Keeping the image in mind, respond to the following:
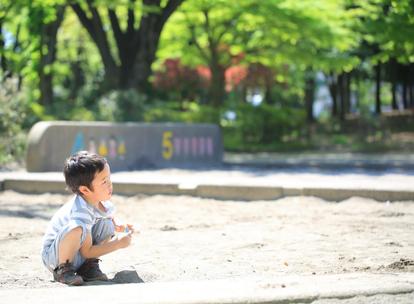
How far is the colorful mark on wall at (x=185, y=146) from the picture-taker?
1463cm

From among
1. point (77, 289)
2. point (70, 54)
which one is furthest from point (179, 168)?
point (70, 54)

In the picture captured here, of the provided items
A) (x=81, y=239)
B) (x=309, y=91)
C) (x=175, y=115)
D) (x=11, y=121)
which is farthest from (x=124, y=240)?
(x=309, y=91)

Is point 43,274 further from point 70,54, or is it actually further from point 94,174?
point 70,54

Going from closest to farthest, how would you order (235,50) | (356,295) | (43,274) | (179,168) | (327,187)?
(356,295) < (43,274) < (327,187) < (179,168) < (235,50)

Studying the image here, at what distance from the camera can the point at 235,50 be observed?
25.1 metres

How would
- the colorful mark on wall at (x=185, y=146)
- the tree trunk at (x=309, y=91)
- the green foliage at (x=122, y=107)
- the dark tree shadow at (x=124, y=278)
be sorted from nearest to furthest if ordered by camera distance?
1. the dark tree shadow at (x=124, y=278)
2. the colorful mark on wall at (x=185, y=146)
3. the green foliage at (x=122, y=107)
4. the tree trunk at (x=309, y=91)

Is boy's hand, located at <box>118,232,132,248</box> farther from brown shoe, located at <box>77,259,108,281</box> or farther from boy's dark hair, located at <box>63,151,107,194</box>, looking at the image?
boy's dark hair, located at <box>63,151,107,194</box>

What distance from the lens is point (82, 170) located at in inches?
169

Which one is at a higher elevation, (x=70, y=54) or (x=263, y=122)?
(x=70, y=54)

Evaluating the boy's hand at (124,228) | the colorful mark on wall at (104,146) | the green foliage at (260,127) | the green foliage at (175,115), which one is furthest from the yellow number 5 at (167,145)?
the boy's hand at (124,228)

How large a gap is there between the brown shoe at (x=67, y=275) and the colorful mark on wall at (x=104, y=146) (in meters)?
8.54

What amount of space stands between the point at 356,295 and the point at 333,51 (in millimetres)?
24327

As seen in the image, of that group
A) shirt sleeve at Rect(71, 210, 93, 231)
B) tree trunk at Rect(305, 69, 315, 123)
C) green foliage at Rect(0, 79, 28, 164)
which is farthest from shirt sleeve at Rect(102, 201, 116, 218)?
tree trunk at Rect(305, 69, 315, 123)

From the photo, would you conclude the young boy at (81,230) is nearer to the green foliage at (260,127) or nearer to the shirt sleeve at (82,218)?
the shirt sleeve at (82,218)
